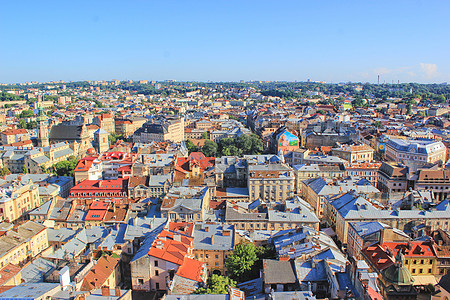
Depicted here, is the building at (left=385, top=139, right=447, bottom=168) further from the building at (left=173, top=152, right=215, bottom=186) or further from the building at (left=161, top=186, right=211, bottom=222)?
the building at (left=161, top=186, right=211, bottom=222)

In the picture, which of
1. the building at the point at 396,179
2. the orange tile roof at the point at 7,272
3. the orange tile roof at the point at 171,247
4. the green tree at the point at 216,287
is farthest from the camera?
the building at the point at 396,179

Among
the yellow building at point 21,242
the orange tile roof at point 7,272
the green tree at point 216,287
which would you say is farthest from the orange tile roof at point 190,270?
the yellow building at point 21,242

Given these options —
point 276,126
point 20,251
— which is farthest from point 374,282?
point 276,126

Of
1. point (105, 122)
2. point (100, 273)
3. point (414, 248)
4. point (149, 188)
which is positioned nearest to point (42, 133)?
point (105, 122)

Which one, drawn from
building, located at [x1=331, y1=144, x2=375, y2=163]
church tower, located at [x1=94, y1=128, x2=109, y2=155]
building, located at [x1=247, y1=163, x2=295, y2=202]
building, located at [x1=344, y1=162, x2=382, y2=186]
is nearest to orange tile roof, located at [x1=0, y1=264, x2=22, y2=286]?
building, located at [x1=247, y1=163, x2=295, y2=202]

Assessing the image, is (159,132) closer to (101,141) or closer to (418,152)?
(101,141)

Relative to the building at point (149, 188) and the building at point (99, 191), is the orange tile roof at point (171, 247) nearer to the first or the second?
the building at point (149, 188)
